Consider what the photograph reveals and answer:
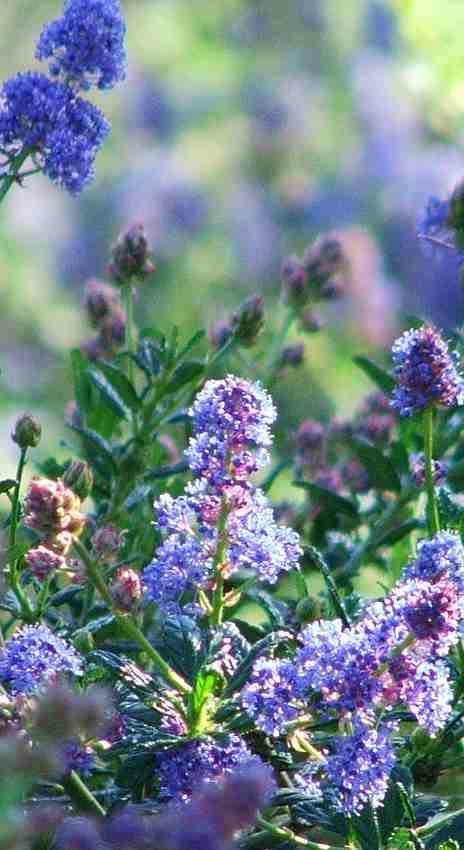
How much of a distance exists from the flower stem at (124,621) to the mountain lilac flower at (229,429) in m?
0.08

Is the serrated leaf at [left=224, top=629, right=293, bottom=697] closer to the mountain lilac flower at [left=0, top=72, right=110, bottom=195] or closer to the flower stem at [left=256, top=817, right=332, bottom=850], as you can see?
the flower stem at [left=256, top=817, right=332, bottom=850]

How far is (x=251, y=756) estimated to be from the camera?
2.39 ft

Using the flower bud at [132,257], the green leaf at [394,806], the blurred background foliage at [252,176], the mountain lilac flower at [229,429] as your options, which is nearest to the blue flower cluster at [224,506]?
the mountain lilac flower at [229,429]

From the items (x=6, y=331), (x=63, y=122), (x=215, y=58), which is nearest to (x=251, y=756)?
(x=63, y=122)

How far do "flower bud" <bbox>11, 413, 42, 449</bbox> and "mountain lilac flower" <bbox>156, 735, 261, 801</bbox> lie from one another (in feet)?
0.61

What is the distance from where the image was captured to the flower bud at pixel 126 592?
0.77 meters

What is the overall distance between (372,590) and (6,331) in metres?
2.10

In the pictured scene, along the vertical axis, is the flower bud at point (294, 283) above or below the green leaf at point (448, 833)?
above

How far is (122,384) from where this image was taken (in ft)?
3.59

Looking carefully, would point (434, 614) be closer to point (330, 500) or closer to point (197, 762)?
point (197, 762)

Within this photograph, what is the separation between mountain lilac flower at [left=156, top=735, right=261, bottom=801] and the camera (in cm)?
72

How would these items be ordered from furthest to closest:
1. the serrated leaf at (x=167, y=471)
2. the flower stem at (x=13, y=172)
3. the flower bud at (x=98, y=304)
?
the flower bud at (x=98, y=304) < the serrated leaf at (x=167, y=471) < the flower stem at (x=13, y=172)

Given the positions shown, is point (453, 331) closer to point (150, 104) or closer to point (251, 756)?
point (251, 756)

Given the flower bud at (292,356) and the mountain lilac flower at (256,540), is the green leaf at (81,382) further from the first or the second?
the mountain lilac flower at (256,540)
